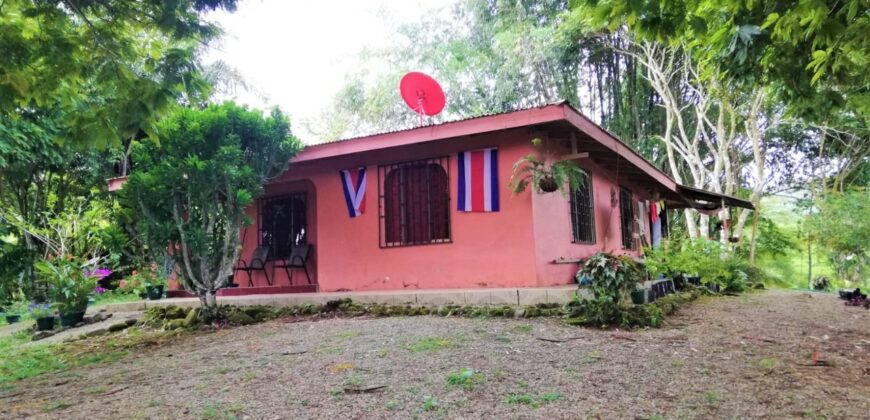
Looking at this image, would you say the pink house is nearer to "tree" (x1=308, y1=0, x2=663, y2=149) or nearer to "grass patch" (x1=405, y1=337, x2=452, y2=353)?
"grass patch" (x1=405, y1=337, x2=452, y2=353)

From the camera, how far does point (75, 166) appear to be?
13664 millimetres

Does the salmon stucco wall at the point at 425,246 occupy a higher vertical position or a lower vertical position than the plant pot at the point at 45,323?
higher

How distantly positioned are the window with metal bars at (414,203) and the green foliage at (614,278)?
229cm

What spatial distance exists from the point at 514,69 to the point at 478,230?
35.7 ft

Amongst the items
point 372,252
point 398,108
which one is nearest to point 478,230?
point 372,252

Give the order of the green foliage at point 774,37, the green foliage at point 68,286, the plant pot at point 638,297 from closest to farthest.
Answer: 1. the green foliage at point 774,37
2. the plant pot at point 638,297
3. the green foliage at point 68,286

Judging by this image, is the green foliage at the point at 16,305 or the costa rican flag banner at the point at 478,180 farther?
the green foliage at the point at 16,305

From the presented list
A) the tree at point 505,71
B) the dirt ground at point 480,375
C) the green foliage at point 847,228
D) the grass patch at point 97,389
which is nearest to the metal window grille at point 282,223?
the dirt ground at point 480,375

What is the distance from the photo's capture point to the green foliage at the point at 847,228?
1706 centimetres

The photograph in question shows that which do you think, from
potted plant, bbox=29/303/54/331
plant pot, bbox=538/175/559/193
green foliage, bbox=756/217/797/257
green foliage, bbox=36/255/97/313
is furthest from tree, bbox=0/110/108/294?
green foliage, bbox=756/217/797/257

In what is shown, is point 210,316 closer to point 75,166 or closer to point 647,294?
point 647,294

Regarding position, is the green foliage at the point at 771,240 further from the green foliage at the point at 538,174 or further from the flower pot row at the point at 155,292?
the flower pot row at the point at 155,292

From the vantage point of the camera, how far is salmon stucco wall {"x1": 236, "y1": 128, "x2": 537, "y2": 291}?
726 centimetres

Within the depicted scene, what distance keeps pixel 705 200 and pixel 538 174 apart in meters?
8.59
